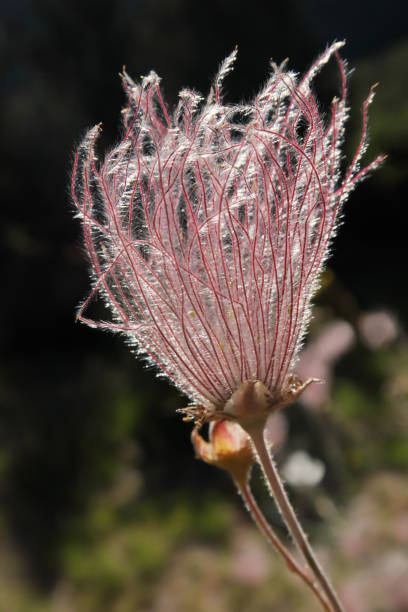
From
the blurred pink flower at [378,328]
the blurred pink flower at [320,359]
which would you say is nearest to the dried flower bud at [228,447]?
the blurred pink flower at [320,359]

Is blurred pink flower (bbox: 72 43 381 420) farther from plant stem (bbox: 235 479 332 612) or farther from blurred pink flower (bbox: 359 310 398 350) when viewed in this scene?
blurred pink flower (bbox: 359 310 398 350)

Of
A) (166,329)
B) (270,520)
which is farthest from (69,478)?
(166,329)

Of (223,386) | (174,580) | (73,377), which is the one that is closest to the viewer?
(223,386)

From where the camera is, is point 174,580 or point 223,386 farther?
point 174,580

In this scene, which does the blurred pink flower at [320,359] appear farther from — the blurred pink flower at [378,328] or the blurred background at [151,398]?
the blurred pink flower at [378,328]

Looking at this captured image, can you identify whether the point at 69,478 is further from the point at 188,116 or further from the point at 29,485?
the point at 188,116

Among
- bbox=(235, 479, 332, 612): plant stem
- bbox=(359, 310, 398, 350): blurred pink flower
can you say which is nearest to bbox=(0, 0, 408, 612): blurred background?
bbox=(359, 310, 398, 350): blurred pink flower

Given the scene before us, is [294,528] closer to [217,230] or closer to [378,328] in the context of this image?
[217,230]
